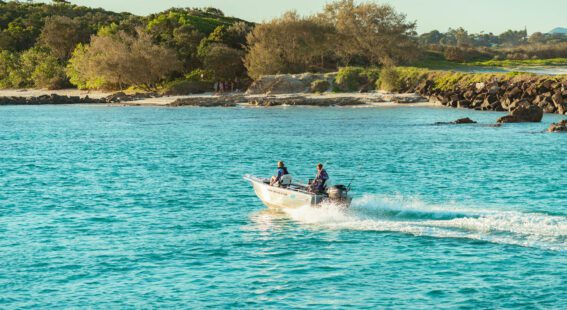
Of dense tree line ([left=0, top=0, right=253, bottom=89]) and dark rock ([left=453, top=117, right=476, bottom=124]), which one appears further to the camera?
dense tree line ([left=0, top=0, right=253, bottom=89])

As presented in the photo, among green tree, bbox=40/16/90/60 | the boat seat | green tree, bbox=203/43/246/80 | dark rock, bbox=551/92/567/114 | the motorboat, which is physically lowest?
the motorboat

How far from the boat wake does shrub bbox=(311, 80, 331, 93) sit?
272 feet

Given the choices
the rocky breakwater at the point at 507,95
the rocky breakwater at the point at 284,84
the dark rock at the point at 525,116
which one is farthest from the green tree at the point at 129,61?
the dark rock at the point at 525,116

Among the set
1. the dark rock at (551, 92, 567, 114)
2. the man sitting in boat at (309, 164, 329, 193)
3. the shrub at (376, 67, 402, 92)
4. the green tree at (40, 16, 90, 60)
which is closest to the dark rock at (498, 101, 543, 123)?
the dark rock at (551, 92, 567, 114)

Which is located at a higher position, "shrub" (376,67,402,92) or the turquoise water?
"shrub" (376,67,402,92)

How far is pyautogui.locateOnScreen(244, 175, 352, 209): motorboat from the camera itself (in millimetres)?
30141

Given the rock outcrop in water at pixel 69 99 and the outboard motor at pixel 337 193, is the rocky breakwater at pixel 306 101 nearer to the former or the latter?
the rock outcrop in water at pixel 69 99

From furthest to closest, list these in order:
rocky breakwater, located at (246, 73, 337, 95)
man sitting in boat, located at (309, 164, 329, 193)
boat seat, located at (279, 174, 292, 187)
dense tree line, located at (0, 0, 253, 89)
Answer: dense tree line, located at (0, 0, 253, 89) < rocky breakwater, located at (246, 73, 337, 95) < boat seat, located at (279, 174, 292, 187) < man sitting in boat, located at (309, 164, 329, 193)

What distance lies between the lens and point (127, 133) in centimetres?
7488

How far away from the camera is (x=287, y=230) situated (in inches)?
1159

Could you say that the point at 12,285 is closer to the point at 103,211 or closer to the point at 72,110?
the point at 103,211

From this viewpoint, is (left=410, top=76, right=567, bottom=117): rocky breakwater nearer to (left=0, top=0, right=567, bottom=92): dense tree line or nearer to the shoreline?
the shoreline

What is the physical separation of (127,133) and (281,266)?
2072 inches

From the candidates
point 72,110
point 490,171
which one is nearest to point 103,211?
point 490,171
